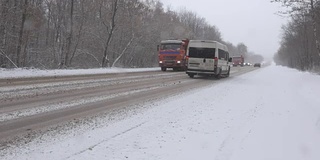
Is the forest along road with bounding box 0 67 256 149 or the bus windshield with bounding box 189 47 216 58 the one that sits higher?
the bus windshield with bounding box 189 47 216 58

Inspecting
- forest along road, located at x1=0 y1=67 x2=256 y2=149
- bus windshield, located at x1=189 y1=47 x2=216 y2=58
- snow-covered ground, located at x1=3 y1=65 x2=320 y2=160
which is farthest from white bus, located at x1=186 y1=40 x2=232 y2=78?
snow-covered ground, located at x1=3 y1=65 x2=320 y2=160

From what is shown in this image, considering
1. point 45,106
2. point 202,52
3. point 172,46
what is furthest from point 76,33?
point 45,106

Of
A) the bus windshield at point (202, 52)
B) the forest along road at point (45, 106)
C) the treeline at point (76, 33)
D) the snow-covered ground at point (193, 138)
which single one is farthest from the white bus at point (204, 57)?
the snow-covered ground at point (193, 138)

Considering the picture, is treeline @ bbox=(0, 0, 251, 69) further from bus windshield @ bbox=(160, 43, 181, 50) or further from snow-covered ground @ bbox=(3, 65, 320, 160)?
snow-covered ground @ bbox=(3, 65, 320, 160)

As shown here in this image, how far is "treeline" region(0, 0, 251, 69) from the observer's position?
1001 inches

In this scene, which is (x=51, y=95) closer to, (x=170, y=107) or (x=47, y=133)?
(x=170, y=107)

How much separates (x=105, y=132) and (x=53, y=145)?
1247mm

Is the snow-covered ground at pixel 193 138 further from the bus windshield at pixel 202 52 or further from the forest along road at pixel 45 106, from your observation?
the bus windshield at pixel 202 52

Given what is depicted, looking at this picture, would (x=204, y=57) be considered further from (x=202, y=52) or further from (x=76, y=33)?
(x=76, y=33)

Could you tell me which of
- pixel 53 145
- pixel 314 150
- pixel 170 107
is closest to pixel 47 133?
pixel 53 145

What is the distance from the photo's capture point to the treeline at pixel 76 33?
83.5 ft

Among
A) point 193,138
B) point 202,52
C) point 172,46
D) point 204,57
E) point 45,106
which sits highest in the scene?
point 172,46

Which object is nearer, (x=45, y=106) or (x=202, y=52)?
(x=45, y=106)

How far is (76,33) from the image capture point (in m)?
36.1
